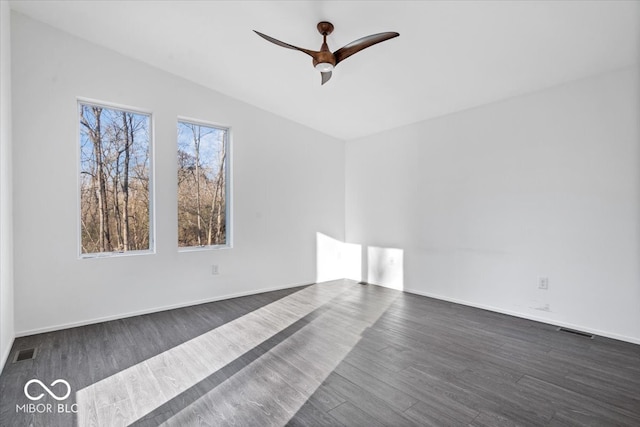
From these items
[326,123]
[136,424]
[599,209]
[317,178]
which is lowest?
[136,424]

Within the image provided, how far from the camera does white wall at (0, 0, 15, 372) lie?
8.33ft

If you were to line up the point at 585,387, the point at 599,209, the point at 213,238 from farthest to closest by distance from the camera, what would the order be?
the point at 213,238
the point at 599,209
the point at 585,387

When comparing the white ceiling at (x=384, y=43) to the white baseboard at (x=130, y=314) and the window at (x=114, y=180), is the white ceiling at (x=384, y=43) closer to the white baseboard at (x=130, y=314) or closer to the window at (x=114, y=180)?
the window at (x=114, y=180)

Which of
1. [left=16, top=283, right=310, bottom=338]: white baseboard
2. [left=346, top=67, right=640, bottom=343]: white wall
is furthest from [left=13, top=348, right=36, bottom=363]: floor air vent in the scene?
[left=346, top=67, right=640, bottom=343]: white wall

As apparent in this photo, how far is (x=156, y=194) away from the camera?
3920mm

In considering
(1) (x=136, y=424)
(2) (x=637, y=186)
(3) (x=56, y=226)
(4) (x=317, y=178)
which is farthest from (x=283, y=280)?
(2) (x=637, y=186)

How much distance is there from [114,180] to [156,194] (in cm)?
48

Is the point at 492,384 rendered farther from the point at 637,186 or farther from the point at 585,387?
the point at 637,186

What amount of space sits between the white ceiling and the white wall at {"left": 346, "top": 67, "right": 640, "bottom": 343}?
33 centimetres

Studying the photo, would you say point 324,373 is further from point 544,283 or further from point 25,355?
point 544,283

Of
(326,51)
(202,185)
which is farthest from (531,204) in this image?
(202,185)

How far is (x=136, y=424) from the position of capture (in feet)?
6.02

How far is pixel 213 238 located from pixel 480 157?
381cm


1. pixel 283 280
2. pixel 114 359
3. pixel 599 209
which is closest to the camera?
pixel 114 359
